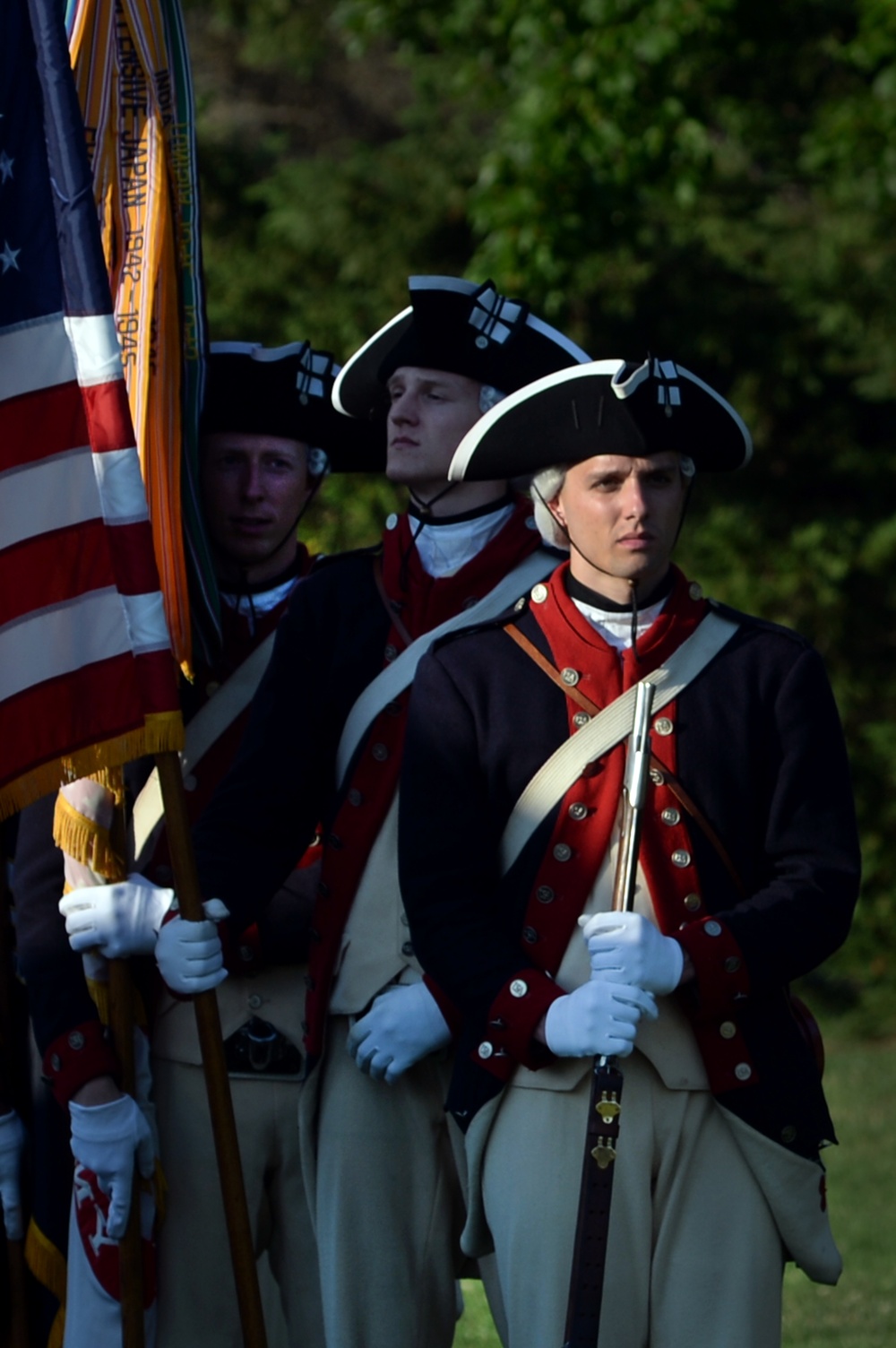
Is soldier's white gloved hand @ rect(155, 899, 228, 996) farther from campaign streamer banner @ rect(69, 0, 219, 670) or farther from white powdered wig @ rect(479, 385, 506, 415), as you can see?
white powdered wig @ rect(479, 385, 506, 415)

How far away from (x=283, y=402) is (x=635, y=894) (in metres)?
1.64

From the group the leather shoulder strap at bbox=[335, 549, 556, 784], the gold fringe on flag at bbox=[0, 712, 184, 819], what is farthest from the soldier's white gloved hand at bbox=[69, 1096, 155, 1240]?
the leather shoulder strap at bbox=[335, 549, 556, 784]

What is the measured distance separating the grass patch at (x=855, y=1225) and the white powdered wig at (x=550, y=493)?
1344 millimetres

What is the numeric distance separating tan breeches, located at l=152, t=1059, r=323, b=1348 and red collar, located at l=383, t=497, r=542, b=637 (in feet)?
3.22

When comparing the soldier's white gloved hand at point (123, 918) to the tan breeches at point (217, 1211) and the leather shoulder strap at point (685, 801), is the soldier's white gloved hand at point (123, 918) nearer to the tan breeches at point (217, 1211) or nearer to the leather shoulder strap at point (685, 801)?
the tan breeches at point (217, 1211)

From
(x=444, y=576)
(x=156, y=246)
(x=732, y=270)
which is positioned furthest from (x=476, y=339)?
(x=732, y=270)

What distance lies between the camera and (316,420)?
15.1 ft

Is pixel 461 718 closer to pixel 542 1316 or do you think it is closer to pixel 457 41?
pixel 542 1316

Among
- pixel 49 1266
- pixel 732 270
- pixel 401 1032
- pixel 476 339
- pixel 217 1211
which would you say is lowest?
pixel 49 1266

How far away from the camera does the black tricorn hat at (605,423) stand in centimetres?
353

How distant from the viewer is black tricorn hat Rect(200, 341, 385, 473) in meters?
4.57

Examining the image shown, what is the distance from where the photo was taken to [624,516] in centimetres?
351

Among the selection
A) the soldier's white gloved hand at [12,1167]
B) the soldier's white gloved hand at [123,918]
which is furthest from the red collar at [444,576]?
the soldier's white gloved hand at [12,1167]

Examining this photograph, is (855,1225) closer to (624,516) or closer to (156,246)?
(156,246)
